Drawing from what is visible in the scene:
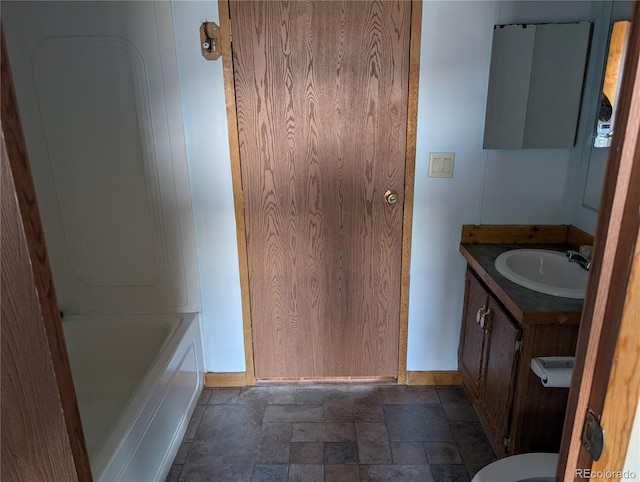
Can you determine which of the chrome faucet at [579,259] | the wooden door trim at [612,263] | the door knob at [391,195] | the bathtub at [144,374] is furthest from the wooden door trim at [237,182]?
the wooden door trim at [612,263]

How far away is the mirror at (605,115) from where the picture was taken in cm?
173

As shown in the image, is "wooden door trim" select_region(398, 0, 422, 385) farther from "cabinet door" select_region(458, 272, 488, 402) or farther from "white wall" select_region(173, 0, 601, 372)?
"cabinet door" select_region(458, 272, 488, 402)

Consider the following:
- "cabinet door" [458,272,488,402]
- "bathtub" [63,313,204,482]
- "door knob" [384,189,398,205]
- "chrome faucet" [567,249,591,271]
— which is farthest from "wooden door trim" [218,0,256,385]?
"chrome faucet" [567,249,591,271]

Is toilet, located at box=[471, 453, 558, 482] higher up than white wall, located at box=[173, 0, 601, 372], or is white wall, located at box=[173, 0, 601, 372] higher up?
white wall, located at box=[173, 0, 601, 372]

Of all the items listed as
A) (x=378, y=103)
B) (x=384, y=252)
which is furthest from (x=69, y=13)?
(x=384, y=252)

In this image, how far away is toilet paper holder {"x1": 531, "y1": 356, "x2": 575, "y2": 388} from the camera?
1.39m

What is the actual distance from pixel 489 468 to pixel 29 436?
1233mm

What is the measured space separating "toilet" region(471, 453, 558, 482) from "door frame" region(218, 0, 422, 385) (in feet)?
3.48

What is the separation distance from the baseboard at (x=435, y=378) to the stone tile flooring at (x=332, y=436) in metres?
0.04

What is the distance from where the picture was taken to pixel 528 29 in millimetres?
1909

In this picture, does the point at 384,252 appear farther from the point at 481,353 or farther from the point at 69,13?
the point at 69,13

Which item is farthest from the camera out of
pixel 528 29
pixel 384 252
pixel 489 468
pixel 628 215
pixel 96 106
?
pixel 384 252

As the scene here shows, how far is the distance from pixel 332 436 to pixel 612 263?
71.2 inches

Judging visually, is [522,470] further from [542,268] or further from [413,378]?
[413,378]
